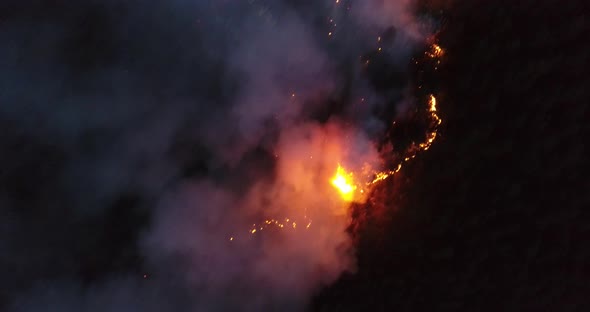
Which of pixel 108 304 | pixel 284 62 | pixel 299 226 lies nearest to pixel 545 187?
pixel 299 226

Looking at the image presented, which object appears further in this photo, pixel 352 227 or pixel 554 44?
pixel 352 227

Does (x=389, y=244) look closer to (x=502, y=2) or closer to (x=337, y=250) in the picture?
(x=337, y=250)

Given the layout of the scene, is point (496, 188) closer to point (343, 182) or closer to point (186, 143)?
point (343, 182)

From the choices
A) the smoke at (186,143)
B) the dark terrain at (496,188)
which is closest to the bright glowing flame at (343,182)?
the smoke at (186,143)

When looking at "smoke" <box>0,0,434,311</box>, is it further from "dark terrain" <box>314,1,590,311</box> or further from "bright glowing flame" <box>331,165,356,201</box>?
"dark terrain" <box>314,1,590,311</box>

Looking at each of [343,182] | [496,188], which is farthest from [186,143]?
[496,188]

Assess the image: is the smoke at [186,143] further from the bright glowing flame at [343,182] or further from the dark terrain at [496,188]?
the dark terrain at [496,188]

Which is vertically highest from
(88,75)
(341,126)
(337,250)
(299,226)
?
(88,75)
